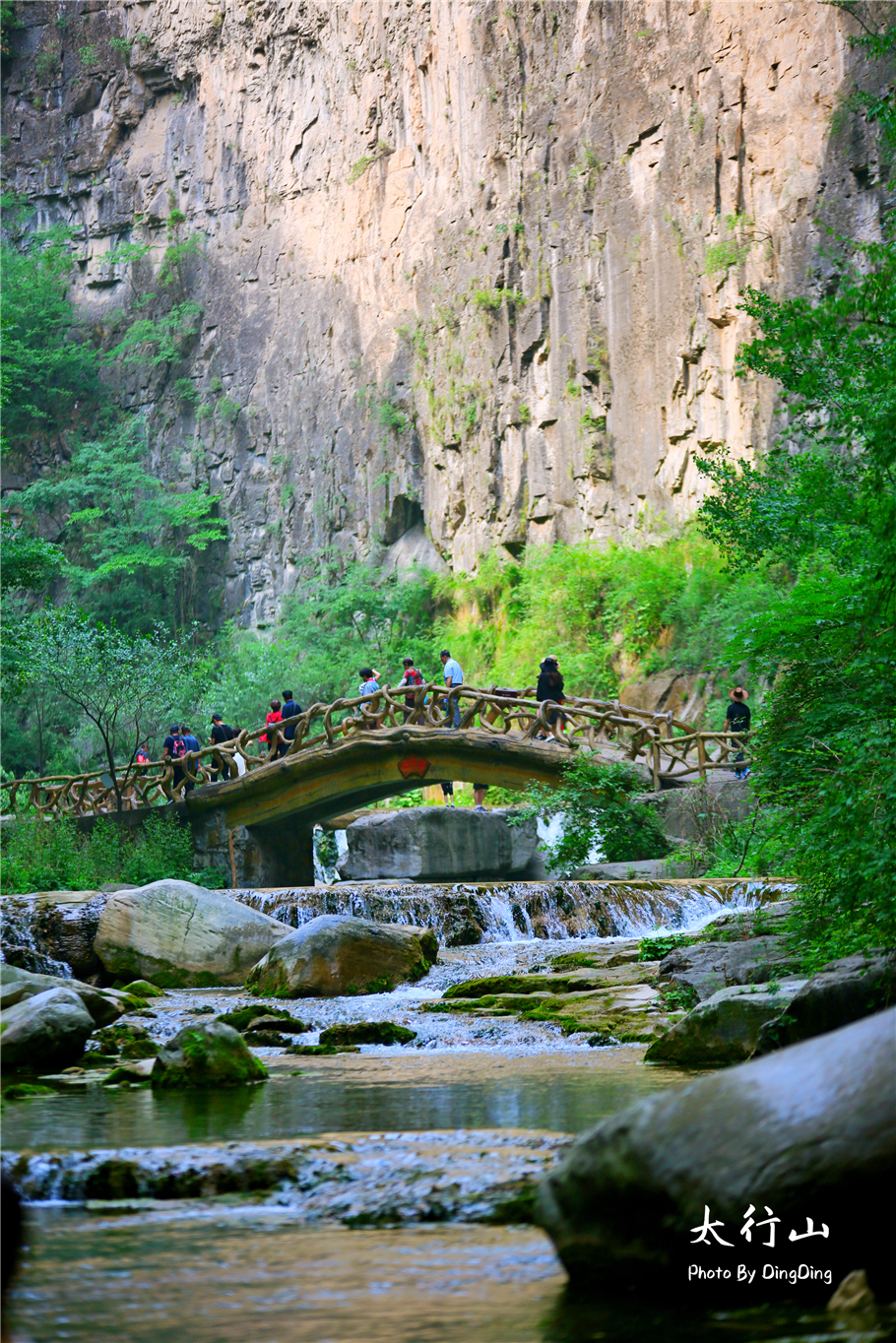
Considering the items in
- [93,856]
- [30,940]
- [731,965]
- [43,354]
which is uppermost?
[43,354]

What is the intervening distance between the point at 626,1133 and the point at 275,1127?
2.72 m

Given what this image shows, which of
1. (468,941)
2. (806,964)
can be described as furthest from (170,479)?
(806,964)

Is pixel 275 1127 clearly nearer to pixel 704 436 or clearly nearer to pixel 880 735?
pixel 880 735

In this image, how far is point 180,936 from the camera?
47.4ft

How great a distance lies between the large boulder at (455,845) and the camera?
2255 centimetres

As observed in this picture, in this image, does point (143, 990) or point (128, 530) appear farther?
point (128, 530)

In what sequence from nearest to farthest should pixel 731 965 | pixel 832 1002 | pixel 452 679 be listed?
pixel 832 1002, pixel 731 965, pixel 452 679

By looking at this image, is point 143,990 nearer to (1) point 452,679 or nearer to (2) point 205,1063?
(2) point 205,1063

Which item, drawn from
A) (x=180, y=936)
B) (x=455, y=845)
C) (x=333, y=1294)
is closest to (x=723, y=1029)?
(x=333, y=1294)

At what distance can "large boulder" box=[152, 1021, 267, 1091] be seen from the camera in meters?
7.75

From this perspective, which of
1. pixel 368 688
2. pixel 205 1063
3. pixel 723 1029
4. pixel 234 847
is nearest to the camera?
pixel 205 1063

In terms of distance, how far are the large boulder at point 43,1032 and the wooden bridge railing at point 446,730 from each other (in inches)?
511

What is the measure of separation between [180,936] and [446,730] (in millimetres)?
8895

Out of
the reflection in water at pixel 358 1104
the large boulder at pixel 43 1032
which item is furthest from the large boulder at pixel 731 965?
the large boulder at pixel 43 1032
